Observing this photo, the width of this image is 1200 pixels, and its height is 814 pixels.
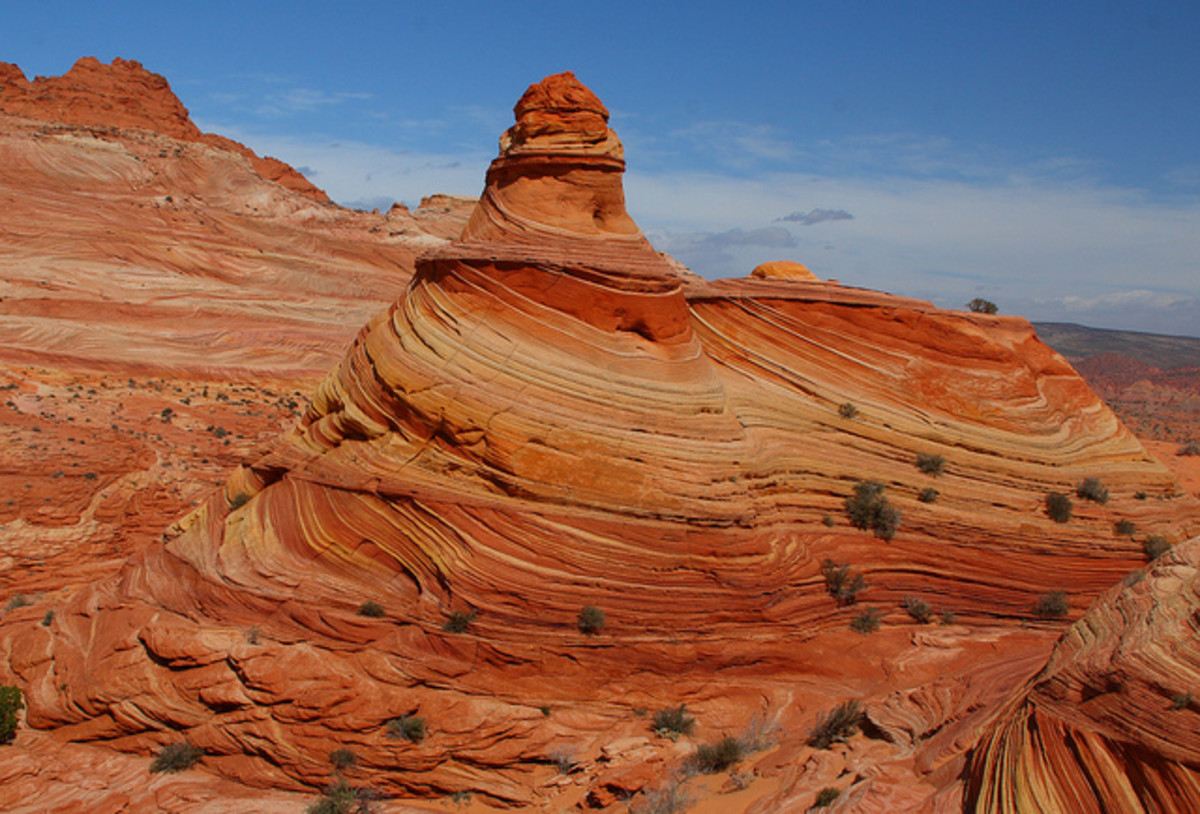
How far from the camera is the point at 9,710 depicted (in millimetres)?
11602

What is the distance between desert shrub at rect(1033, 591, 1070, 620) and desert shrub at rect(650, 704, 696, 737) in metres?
8.35

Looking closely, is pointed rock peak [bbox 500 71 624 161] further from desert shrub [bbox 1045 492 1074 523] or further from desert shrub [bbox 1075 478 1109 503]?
desert shrub [bbox 1075 478 1109 503]

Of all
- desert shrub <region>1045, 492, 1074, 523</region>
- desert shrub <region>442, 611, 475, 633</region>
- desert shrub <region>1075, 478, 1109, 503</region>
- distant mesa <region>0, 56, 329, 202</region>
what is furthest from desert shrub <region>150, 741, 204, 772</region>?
distant mesa <region>0, 56, 329, 202</region>

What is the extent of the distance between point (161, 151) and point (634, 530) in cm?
6396

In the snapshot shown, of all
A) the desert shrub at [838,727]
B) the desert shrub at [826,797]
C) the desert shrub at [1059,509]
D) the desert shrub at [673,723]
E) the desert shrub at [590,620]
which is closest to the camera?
the desert shrub at [826,797]

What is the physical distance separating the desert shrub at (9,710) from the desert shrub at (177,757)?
2658mm

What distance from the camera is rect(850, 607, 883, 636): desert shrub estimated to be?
13891 mm

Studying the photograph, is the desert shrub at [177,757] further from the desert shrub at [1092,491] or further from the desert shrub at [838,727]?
the desert shrub at [1092,491]

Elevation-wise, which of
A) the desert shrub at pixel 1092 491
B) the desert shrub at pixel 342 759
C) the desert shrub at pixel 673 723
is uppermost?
the desert shrub at pixel 1092 491

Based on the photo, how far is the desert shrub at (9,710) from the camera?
37.5 ft

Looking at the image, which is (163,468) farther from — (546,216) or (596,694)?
(596,694)

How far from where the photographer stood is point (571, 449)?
12711 mm

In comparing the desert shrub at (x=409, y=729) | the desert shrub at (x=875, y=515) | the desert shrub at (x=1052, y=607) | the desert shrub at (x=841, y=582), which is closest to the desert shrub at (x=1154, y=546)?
the desert shrub at (x=1052, y=607)

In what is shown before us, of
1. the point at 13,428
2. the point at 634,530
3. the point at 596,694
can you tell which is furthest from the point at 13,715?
the point at 13,428
